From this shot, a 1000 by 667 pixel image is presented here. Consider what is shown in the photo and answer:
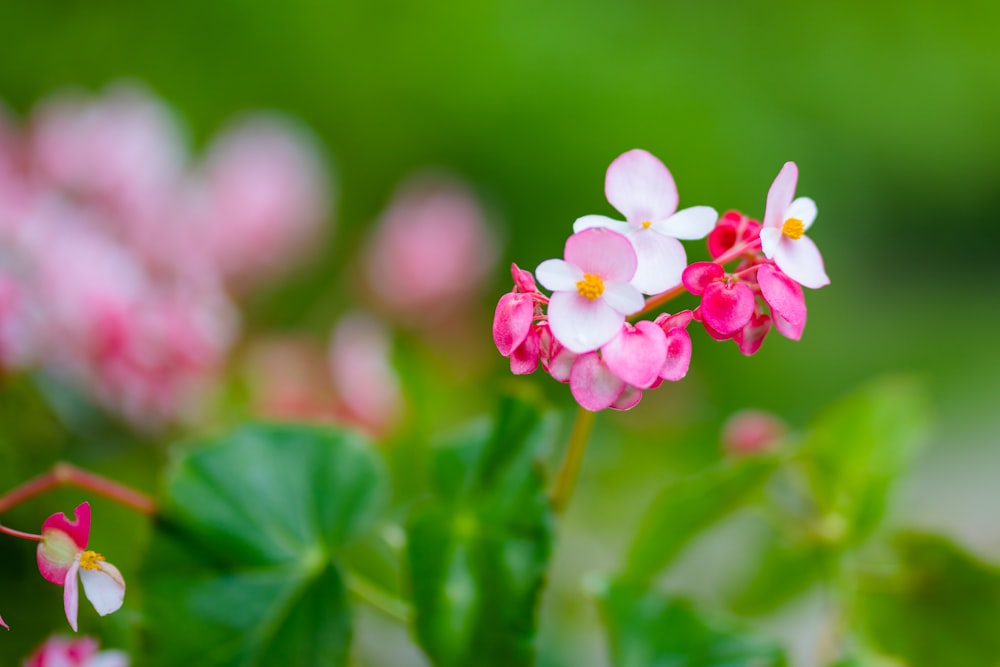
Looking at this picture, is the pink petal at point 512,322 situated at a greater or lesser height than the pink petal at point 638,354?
lesser

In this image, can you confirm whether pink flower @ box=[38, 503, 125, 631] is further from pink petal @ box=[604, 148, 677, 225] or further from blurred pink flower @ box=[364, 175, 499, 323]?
blurred pink flower @ box=[364, 175, 499, 323]

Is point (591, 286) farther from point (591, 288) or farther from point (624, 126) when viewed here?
point (624, 126)

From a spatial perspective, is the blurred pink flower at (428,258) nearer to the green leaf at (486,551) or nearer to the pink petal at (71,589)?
the green leaf at (486,551)

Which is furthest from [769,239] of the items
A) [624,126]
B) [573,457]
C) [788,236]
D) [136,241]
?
[624,126]

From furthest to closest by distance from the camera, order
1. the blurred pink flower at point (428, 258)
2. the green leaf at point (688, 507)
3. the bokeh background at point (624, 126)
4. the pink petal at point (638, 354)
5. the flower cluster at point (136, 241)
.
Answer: the bokeh background at point (624, 126) < the blurred pink flower at point (428, 258) < the flower cluster at point (136, 241) < the green leaf at point (688, 507) < the pink petal at point (638, 354)

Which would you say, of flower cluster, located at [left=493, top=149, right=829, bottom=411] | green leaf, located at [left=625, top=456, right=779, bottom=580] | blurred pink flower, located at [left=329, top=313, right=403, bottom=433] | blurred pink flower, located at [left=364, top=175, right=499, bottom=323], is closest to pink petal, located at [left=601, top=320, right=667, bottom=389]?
flower cluster, located at [left=493, top=149, right=829, bottom=411]

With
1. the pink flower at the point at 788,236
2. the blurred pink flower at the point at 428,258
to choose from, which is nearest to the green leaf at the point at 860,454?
the pink flower at the point at 788,236
